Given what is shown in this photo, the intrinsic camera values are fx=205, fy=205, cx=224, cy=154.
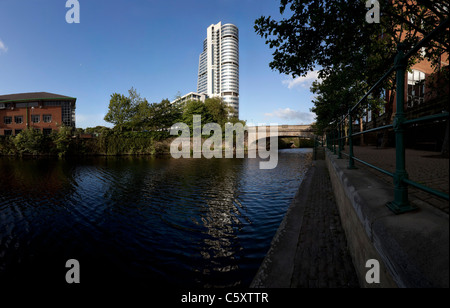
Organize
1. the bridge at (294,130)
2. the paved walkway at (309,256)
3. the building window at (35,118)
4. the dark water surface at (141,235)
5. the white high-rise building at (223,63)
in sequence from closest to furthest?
the paved walkway at (309,256) → the dark water surface at (141,235) → the building window at (35,118) → the bridge at (294,130) → the white high-rise building at (223,63)

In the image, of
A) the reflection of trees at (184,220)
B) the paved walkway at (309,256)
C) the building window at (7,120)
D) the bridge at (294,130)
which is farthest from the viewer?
the bridge at (294,130)

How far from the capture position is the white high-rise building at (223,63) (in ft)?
409

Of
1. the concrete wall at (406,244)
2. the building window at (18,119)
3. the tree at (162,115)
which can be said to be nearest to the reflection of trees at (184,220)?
the concrete wall at (406,244)

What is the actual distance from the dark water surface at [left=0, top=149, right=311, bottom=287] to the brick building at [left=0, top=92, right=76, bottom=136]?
146ft

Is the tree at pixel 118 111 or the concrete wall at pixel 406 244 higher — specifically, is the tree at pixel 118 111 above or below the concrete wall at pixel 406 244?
A: above

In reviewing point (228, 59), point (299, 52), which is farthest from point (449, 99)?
point (228, 59)

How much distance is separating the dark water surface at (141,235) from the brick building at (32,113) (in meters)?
44.4

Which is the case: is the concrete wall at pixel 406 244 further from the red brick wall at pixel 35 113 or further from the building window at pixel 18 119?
the building window at pixel 18 119

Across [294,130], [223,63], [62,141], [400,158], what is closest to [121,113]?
[62,141]

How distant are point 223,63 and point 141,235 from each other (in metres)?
135

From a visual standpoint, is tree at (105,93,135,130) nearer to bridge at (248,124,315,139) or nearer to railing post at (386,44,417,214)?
bridge at (248,124,315,139)

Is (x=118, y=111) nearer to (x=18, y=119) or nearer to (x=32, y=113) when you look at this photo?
(x=32, y=113)

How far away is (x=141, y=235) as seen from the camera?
4938 mm
